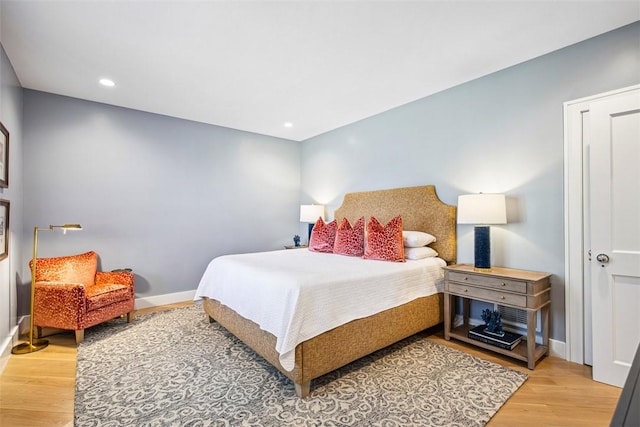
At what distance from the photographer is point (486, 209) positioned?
2654 millimetres

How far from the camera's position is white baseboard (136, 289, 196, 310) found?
390 cm

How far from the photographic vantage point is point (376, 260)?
3043 millimetres

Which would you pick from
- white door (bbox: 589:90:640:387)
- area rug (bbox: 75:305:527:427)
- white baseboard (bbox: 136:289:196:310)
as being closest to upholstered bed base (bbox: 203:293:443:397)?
area rug (bbox: 75:305:527:427)

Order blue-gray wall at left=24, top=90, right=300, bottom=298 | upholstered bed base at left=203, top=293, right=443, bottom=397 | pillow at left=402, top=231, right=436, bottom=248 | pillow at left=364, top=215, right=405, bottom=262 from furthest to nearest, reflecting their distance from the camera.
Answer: blue-gray wall at left=24, top=90, right=300, bottom=298 < pillow at left=402, top=231, right=436, bottom=248 < pillow at left=364, top=215, right=405, bottom=262 < upholstered bed base at left=203, top=293, right=443, bottom=397

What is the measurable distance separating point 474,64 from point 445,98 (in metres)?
0.57

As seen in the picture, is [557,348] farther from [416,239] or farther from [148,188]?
[148,188]

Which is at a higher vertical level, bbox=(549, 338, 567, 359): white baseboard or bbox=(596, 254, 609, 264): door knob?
bbox=(596, 254, 609, 264): door knob

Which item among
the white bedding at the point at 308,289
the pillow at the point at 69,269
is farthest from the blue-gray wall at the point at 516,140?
the pillow at the point at 69,269

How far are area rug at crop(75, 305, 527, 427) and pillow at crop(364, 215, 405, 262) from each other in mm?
822

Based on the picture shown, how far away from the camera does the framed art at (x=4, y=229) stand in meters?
2.45

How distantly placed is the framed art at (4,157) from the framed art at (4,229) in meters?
0.17

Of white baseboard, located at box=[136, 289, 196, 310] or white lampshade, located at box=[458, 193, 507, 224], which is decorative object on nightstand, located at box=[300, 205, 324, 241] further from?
white lampshade, located at box=[458, 193, 507, 224]

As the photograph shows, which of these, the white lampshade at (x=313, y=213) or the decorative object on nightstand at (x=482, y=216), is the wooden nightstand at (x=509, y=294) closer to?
the decorative object on nightstand at (x=482, y=216)

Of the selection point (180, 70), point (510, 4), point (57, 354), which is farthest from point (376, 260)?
point (57, 354)
